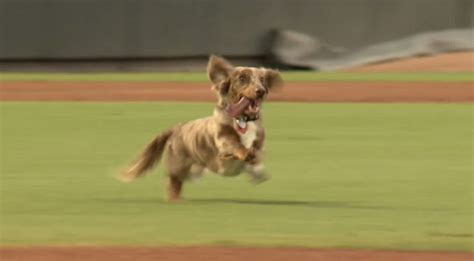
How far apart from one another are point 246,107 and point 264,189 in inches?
89.3

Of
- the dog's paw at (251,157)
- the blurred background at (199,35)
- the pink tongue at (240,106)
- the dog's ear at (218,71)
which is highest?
the blurred background at (199,35)

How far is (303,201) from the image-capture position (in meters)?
10.4

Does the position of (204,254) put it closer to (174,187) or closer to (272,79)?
(272,79)

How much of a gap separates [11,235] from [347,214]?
2.33 meters

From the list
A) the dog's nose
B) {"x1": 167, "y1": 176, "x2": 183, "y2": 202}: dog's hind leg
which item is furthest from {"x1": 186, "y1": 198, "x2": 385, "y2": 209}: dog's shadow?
the dog's nose

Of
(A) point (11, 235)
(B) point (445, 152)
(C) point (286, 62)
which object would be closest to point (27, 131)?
(B) point (445, 152)

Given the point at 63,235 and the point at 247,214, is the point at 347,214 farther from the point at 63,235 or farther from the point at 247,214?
the point at 63,235

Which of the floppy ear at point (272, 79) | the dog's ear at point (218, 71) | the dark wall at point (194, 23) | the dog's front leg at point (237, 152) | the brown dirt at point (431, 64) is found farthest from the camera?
the dark wall at point (194, 23)

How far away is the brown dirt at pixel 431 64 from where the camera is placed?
30734mm

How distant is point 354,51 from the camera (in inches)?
1323

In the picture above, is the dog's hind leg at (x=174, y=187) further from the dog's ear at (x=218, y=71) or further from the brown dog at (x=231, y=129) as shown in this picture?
the dog's ear at (x=218, y=71)

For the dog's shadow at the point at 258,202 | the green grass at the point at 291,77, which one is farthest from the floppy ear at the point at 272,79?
the green grass at the point at 291,77

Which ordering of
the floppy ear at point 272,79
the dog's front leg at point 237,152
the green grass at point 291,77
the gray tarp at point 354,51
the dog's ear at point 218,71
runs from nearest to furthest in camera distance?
the dog's front leg at point 237,152 → the floppy ear at point 272,79 → the dog's ear at point 218,71 → the green grass at point 291,77 → the gray tarp at point 354,51

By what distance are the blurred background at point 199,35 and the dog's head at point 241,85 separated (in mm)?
22901
